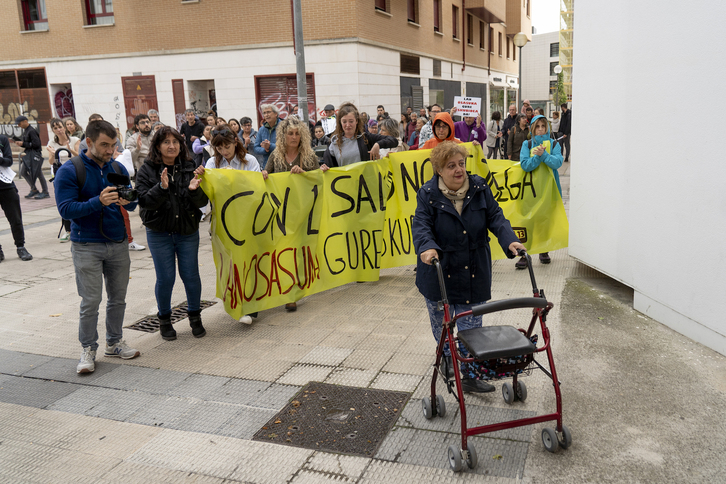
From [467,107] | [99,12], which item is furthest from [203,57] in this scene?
[467,107]

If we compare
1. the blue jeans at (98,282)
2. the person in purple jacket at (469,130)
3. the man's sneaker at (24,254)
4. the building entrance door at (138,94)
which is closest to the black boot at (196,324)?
the blue jeans at (98,282)

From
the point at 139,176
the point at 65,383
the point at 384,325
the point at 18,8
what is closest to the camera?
the point at 65,383

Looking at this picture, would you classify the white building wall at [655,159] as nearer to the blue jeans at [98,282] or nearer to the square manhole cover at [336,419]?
the square manhole cover at [336,419]

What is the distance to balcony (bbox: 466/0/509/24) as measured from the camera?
30781mm

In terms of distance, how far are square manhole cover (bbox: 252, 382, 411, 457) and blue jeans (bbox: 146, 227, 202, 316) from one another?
1.76m

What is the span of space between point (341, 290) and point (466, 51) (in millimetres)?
27756

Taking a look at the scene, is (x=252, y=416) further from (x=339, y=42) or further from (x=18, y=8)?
(x=18, y=8)

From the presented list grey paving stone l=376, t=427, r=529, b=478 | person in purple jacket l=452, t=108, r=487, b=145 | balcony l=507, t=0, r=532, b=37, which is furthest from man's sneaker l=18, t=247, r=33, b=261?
balcony l=507, t=0, r=532, b=37

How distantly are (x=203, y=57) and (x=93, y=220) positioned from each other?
1712 cm

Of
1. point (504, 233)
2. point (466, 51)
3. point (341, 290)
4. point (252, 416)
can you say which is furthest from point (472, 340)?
point (466, 51)

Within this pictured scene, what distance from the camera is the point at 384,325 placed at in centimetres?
A: 563

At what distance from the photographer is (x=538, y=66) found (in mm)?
76438

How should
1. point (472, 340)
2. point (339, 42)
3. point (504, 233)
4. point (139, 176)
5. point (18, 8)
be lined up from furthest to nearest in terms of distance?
point (18, 8)
point (339, 42)
point (139, 176)
point (504, 233)
point (472, 340)

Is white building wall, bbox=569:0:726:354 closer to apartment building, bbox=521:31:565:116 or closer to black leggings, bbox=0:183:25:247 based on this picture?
black leggings, bbox=0:183:25:247
